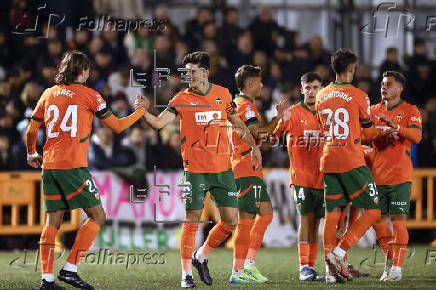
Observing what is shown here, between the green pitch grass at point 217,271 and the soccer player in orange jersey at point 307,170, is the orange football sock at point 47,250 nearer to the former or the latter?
the green pitch grass at point 217,271

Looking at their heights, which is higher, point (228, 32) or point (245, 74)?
point (228, 32)

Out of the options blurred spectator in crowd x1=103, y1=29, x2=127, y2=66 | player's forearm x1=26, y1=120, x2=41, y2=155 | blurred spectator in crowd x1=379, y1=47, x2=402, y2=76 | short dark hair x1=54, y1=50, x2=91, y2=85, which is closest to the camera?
short dark hair x1=54, y1=50, x2=91, y2=85

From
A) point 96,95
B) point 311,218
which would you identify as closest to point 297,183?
point 311,218

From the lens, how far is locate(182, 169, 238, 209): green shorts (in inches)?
348

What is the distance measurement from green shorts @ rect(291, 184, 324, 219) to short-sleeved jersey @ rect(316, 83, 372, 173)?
Result: 2.47 feet

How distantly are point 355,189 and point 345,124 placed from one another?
696 millimetres

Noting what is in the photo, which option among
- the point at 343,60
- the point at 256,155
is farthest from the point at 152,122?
the point at 343,60

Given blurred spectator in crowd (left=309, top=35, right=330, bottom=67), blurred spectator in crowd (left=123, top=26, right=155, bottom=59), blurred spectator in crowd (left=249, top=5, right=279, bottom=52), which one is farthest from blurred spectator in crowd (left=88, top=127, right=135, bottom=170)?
blurred spectator in crowd (left=309, top=35, right=330, bottom=67)

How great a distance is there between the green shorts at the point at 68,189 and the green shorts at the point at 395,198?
339 cm

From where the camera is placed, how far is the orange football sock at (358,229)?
8914mm

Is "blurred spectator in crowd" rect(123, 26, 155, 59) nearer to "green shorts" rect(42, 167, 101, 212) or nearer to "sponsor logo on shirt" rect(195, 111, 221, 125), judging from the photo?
"sponsor logo on shirt" rect(195, 111, 221, 125)

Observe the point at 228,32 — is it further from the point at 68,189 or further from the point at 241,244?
the point at 68,189

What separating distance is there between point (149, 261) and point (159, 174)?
2461 mm

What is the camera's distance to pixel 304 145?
993 centimetres
